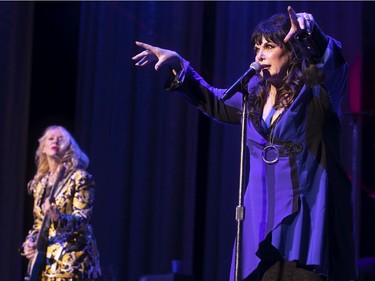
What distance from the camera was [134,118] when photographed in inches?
242

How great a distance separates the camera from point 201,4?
6055 mm

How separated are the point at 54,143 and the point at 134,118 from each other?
1.34 m

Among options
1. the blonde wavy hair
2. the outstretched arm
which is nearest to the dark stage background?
the blonde wavy hair

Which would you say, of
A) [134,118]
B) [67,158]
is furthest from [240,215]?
[134,118]

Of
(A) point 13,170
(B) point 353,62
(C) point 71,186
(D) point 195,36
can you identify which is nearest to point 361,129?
(B) point 353,62

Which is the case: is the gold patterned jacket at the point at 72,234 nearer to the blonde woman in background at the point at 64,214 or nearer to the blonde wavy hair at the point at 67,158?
the blonde woman in background at the point at 64,214

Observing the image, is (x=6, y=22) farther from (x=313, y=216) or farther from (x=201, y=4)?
(x=313, y=216)

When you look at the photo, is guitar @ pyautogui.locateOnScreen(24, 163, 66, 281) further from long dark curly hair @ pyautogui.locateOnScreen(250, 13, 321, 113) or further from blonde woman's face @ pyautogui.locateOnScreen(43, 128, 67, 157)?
long dark curly hair @ pyautogui.locateOnScreen(250, 13, 321, 113)

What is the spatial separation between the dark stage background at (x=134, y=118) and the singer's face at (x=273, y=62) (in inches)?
121

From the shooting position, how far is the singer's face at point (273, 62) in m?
2.50

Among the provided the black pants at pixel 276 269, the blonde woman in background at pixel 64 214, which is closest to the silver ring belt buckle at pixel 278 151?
the black pants at pixel 276 269

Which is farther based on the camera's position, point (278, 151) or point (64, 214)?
point (64, 214)

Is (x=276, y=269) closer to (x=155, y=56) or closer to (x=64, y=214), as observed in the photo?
(x=155, y=56)

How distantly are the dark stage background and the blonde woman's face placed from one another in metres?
1.17
